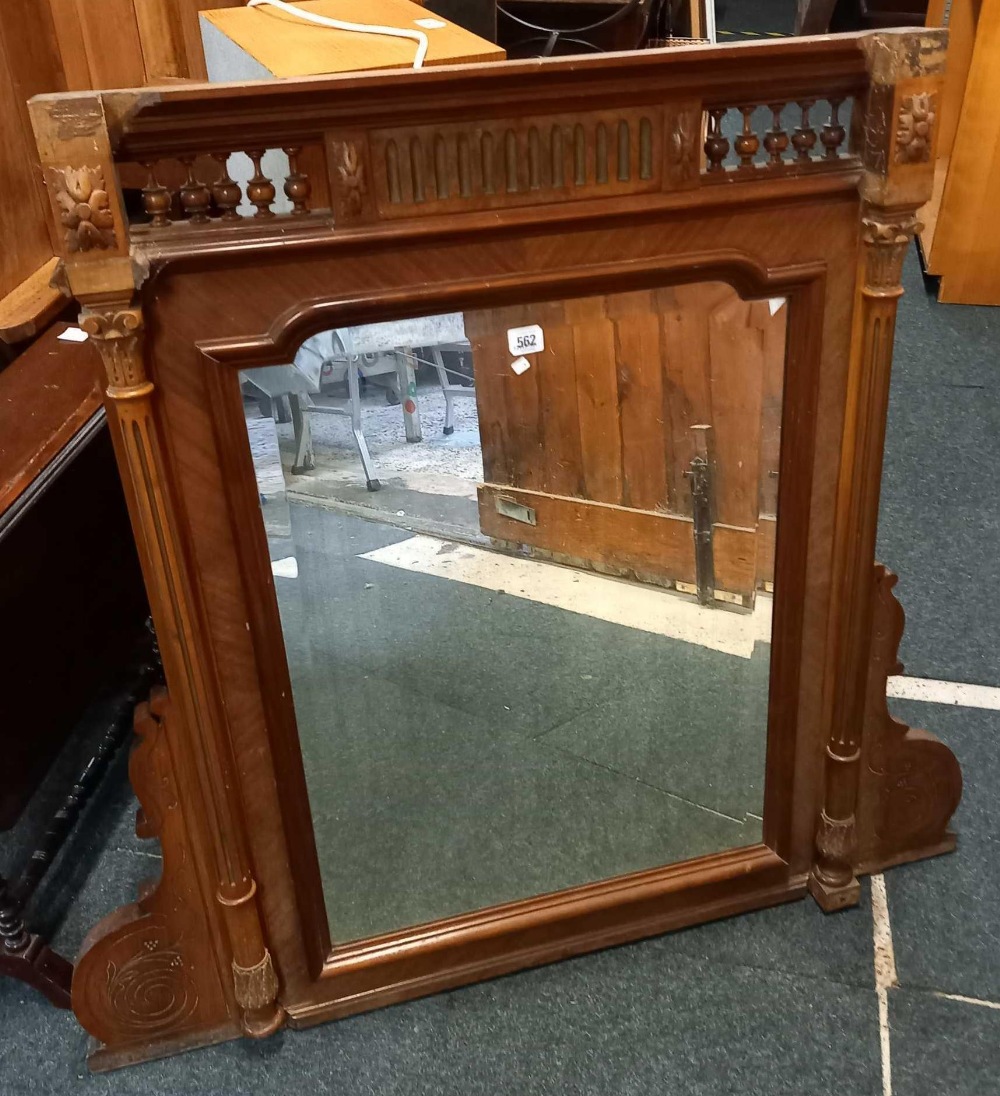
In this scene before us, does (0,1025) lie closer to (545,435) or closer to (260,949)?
(260,949)

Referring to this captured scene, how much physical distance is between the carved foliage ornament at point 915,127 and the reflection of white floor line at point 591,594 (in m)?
0.55

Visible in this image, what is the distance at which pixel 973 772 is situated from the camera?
5.69ft

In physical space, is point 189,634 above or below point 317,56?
below

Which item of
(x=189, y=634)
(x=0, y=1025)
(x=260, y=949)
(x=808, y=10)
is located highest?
(x=808, y=10)

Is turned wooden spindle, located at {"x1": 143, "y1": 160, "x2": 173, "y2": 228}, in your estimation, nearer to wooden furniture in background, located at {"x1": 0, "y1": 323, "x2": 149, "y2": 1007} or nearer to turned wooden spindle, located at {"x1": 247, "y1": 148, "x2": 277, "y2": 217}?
turned wooden spindle, located at {"x1": 247, "y1": 148, "x2": 277, "y2": 217}

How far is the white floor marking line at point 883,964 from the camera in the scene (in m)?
1.31

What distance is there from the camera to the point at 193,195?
956mm

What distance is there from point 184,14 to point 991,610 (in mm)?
1839

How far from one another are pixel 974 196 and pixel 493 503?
7.78 ft

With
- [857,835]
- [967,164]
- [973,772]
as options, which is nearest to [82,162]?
[857,835]

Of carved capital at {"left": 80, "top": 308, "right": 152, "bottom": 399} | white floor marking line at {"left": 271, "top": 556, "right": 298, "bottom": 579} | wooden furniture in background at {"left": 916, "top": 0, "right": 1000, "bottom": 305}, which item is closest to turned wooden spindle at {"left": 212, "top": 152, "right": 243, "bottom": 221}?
carved capital at {"left": 80, "top": 308, "right": 152, "bottom": 399}

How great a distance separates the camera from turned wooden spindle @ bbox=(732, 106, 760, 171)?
1.06 metres

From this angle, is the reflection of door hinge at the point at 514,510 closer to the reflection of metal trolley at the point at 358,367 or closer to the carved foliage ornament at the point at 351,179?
the reflection of metal trolley at the point at 358,367

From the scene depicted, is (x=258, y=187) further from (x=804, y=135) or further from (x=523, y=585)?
(x=523, y=585)
